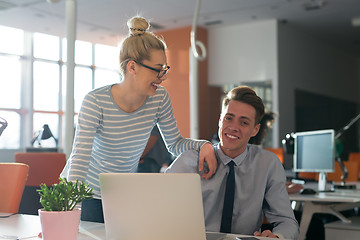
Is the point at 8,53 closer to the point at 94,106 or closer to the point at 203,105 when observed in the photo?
the point at 203,105

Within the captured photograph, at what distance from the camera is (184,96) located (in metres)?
10.5

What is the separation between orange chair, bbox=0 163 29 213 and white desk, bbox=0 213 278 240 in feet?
0.78

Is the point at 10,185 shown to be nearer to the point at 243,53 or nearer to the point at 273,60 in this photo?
the point at 273,60

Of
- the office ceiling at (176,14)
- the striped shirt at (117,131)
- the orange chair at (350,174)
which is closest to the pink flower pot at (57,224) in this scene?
the striped shirt at (117,131)

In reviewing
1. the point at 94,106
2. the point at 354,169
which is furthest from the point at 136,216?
the point at 354,169

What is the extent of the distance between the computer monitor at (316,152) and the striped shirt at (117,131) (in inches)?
72.2

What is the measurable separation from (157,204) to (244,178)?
0.82 meters

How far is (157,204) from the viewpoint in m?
1.38

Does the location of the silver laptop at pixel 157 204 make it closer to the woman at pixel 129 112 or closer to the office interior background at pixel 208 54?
the woman at pixel 129 112

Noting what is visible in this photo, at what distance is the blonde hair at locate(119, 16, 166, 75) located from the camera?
2090 millimetres

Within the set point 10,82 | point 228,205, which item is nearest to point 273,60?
point 10,82

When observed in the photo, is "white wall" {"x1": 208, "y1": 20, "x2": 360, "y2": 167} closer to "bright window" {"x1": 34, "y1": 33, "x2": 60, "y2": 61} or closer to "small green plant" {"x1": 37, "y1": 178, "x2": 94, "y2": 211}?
"bright window" {"x1": 34, "y1": 33, "x2": 60, "y2": 61}

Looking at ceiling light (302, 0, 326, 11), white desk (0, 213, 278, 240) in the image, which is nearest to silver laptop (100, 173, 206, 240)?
white desk (0, 213, 278, 240)

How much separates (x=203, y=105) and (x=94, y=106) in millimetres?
8700
